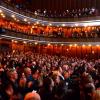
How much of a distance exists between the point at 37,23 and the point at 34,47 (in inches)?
177

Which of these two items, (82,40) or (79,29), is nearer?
(82,40)

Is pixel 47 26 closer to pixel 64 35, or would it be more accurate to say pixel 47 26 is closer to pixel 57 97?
pixel 64 35

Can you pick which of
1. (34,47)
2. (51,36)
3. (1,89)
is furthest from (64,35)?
(1,89)

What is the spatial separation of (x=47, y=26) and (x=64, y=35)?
320 cm

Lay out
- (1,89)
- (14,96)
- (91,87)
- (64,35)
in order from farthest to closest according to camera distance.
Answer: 1. (64,35)
2. (1,89)
3. (91,87)
4. (14,96)

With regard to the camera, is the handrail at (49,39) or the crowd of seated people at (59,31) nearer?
the handrail at (49,39)

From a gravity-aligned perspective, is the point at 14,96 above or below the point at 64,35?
above

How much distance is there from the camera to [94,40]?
4159cm

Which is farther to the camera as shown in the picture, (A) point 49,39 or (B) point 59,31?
(B) point 59,31

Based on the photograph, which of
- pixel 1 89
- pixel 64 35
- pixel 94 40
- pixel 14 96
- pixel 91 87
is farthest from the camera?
pixel 64 35

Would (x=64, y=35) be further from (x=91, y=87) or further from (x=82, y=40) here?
(x=91, y=87)

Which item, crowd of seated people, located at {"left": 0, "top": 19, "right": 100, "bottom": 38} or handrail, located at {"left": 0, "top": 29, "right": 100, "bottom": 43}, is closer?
handrail, located at {"left": 0, "top": 29, "right": 100, "bottom": 43}

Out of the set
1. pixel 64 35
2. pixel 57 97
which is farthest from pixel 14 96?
pixel 64 35

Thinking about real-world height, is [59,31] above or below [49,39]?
above
